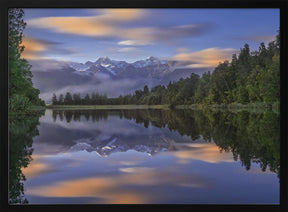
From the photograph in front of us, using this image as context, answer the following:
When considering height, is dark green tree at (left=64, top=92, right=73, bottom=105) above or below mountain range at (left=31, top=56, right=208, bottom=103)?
below

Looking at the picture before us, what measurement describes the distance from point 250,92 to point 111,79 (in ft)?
49.6

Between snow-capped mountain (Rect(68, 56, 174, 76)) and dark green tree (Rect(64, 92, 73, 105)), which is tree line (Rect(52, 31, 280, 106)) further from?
snow-capped mountain (Rect(68, 56, 174, 76))

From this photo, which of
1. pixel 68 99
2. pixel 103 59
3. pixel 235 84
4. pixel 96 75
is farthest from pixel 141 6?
pixel 235 84

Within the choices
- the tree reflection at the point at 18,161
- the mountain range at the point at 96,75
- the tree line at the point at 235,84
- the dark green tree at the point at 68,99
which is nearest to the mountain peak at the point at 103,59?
the mountain range at the point at 96,75

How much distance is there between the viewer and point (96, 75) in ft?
13.2

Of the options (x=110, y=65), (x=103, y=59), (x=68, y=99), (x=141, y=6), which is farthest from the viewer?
(x=68, y=99)

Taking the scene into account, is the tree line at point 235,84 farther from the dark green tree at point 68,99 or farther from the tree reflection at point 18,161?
the tree reflection at point 18,161

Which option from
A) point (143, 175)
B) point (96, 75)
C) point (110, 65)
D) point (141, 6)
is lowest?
point (143, 175)

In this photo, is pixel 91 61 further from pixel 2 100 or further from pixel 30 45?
pixel 2 100

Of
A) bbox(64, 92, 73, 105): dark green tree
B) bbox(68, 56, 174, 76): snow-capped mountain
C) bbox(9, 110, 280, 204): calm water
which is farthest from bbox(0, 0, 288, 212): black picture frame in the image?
bbox(64, 92, 73, 105): dark green tree

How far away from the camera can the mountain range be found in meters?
3.95

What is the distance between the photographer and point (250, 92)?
59.3 ft

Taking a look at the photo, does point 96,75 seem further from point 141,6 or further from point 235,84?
point 235,84

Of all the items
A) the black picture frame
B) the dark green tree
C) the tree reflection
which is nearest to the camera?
the black picture frame
